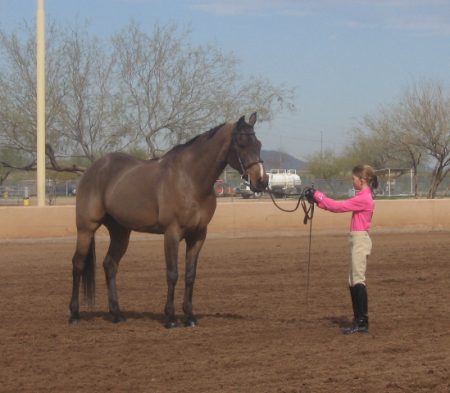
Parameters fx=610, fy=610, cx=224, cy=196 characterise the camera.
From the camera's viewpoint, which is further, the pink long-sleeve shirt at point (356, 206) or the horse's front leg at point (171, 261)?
the horse's front leg at point (171, 261)

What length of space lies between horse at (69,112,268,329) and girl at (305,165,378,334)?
0.75 meters

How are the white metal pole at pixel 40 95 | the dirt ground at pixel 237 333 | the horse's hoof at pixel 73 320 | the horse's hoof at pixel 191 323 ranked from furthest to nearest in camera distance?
the white metal pole at pixel 40 95
the horse's hoof at pixel 73 320
the horse's hoof at pixel 191 323
the dirt ground at pixel 237 333

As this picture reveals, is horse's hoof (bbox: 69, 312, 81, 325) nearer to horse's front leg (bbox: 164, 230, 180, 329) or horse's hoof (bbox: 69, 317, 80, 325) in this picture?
horse's hoof (bbox: 69, 317, 80, 325)

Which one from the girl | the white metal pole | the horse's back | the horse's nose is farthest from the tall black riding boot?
the white metal pole

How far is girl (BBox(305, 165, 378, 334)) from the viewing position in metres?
5.98

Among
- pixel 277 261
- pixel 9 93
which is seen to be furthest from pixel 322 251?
pixel 9 93

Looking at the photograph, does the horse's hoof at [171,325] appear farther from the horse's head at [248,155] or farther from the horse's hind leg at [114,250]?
the horse's head at [248,155]

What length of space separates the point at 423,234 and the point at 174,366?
42.2 feet

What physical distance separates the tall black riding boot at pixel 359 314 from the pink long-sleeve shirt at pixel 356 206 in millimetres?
620

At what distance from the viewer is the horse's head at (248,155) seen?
595 cm

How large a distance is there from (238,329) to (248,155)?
5.81 ft

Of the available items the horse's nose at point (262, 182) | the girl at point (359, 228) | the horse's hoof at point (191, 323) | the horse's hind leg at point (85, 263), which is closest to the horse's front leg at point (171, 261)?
the horse's hoof at point (191, 323)

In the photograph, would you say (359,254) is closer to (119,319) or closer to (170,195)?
(170,195)

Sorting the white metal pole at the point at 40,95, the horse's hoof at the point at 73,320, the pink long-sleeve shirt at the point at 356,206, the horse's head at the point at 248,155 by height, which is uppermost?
the white metal pole at the point at 40,95
